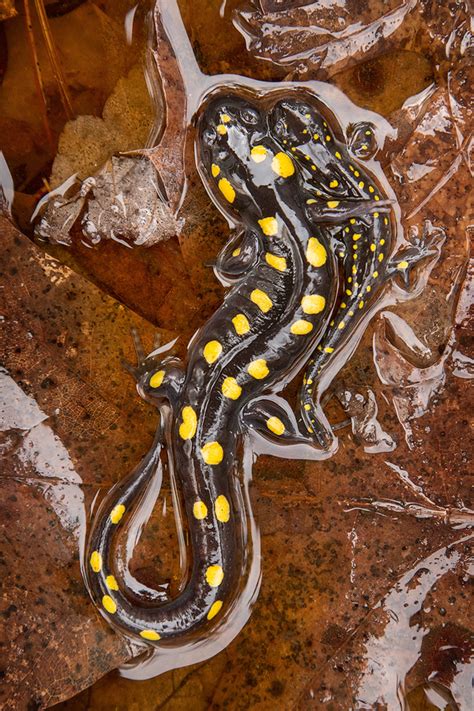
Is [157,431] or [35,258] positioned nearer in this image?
[35,258]

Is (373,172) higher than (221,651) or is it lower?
higher

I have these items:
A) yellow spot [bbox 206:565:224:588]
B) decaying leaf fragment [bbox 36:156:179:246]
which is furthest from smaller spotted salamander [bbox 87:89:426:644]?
decaying leaf fragment [bbox 36:156:179:246]

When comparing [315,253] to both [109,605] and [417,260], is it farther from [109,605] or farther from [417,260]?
[109,605]

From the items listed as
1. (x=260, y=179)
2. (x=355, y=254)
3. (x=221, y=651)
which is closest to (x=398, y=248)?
(x=355, y=254)

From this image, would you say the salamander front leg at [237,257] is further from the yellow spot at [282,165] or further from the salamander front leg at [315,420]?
the salamander front leg at [315,420]

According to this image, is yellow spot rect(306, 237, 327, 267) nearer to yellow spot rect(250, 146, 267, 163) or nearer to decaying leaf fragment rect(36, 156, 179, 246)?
yellow spot rect(250, 146, 267, 163)

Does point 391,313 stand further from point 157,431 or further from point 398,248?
point 157,431
